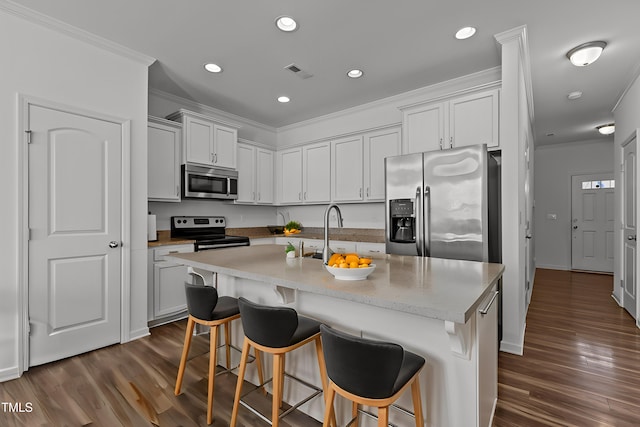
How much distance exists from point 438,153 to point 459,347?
6.97 ft

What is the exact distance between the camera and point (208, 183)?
4.06 m

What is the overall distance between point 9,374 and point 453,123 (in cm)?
435

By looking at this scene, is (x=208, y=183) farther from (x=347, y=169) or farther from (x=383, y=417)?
(x=383, y=417)

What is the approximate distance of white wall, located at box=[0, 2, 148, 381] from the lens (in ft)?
7.50

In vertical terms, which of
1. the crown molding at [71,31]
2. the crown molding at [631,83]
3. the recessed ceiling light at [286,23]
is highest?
the recessed ceiling light at [286,23]

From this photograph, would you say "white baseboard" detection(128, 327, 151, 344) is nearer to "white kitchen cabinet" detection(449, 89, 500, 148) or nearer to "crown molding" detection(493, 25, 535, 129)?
"white kitchen cabinet" detection(449, 89, 500, 148)

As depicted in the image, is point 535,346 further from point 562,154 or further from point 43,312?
point 562,154

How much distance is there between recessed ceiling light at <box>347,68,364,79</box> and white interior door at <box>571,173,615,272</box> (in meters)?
5.77

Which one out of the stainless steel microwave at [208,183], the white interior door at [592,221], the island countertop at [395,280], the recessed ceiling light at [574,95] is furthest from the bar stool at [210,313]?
the white interior door at [592,221]

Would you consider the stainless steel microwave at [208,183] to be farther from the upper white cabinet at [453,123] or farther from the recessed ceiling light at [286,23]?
the upper white cabinet at [453,123]

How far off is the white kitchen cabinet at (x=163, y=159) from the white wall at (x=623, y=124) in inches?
203

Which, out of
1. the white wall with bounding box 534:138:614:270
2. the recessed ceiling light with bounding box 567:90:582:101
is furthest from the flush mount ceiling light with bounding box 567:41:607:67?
the white wall with bounding box 534:138:614:270

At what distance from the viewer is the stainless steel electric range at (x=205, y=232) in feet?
12.4

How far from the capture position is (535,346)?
286 centimetres
